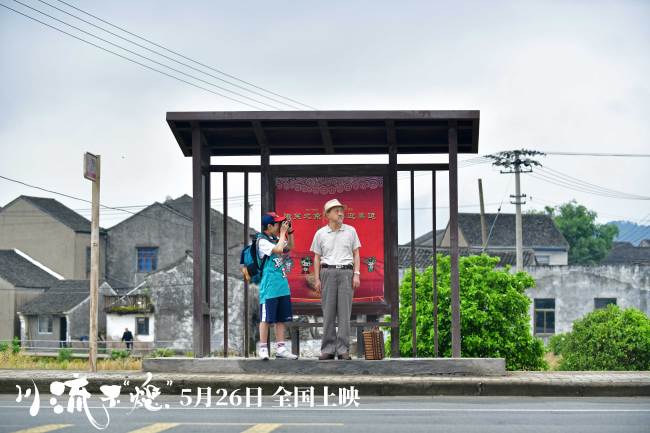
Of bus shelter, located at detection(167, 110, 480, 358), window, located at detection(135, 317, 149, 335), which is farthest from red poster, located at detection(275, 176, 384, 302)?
window, located at detection(135, 317, 149, 335)

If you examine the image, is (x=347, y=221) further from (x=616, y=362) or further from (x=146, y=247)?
(x=146, y=247)

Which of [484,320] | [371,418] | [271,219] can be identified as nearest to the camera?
[371,418]

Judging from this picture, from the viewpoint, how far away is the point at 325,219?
624 inches

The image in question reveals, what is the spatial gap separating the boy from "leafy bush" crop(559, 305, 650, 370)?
1546cm

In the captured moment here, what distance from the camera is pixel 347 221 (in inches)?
623

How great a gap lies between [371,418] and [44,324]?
6295cm

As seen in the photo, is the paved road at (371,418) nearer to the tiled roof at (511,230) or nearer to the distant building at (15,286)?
the distant building at (15,286)

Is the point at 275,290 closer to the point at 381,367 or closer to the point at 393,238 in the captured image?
the point at 381,367

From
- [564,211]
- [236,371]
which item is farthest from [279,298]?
[564,211]

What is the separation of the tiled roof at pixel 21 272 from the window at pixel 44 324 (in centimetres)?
297

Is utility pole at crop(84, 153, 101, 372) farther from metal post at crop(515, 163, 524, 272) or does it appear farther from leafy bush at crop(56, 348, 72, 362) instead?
metal post at crop(515, 163, 524, 272)

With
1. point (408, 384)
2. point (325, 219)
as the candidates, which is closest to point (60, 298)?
point (325, 219)

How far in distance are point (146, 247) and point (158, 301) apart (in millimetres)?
13296

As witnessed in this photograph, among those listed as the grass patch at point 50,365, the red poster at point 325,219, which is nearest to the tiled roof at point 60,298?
the grass patch at point 50,365
